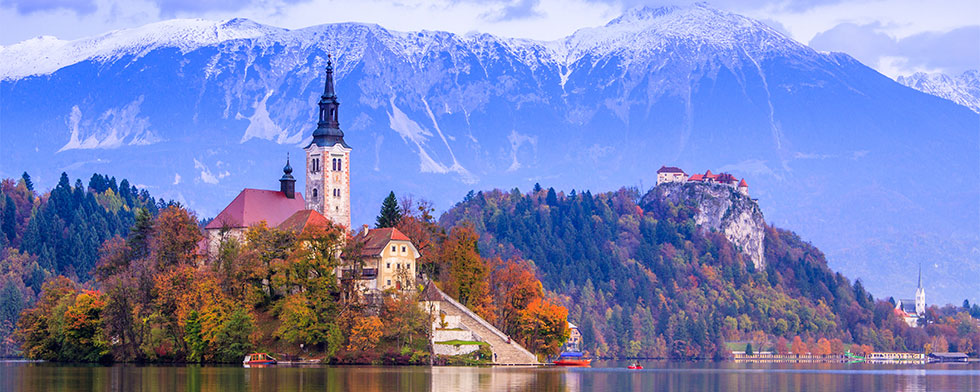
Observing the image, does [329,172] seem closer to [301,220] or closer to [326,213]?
[326,213]

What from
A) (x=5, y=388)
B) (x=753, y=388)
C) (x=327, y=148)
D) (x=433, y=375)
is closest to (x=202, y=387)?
(x=5, y=388)

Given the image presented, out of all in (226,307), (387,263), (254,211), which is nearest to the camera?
(226,307)

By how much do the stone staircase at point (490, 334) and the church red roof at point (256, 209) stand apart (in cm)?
2246

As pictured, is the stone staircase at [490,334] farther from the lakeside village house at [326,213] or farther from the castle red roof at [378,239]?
the castle red roof at [378,239]

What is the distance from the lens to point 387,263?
129375mm

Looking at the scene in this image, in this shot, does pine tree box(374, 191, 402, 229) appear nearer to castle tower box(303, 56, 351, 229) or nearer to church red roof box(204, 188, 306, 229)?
castle tower box(303, 56, 351, 229)

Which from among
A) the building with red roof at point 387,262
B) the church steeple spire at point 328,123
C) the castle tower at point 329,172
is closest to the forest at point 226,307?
the building with red roof at point 387,262

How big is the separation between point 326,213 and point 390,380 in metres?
55.7

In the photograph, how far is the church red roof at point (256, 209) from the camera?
141 meters

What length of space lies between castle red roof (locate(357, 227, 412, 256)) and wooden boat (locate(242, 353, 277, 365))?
1326 cm

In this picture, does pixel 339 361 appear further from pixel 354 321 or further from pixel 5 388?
pixel 5 388

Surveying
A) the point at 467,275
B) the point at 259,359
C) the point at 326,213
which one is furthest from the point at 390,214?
the point at 259,359

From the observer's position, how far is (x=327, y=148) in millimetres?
149375

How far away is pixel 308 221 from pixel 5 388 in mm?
52967
